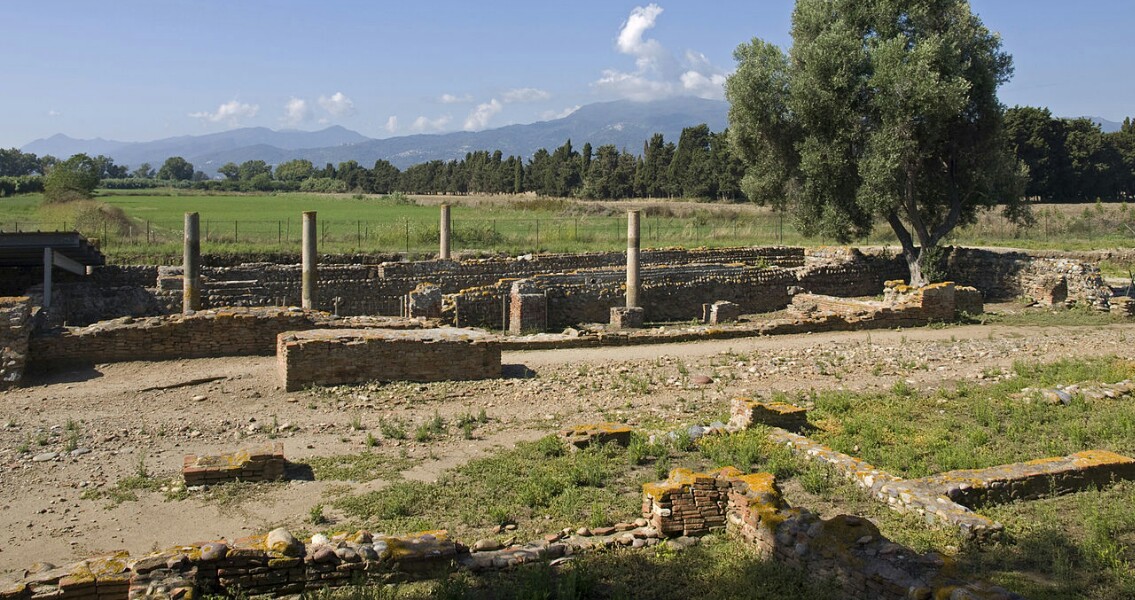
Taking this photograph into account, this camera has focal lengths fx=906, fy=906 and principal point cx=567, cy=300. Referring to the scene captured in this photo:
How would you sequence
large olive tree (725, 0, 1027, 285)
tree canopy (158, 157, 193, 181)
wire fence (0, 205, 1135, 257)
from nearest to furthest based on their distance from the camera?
1. large olive tree (725, 0, 1027, 285)
2. wire fence (0, 205, 1135, 257)
3. tree canopy (158, 157, 193, 181)

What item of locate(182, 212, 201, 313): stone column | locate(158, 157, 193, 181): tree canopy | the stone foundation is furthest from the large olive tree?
locate(158, 157, 193, 181): tree canopy

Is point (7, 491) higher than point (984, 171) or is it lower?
lower

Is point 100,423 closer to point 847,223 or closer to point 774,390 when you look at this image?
point 774,390

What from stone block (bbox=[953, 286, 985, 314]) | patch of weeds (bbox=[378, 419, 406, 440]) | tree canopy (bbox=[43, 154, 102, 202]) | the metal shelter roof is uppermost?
A: tree canopy (bbox=[43, 154, 102, 202])

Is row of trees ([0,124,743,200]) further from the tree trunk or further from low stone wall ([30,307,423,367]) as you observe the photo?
low stone wall ([30,307,423,367])

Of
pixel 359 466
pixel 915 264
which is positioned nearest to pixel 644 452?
pixel 359 466

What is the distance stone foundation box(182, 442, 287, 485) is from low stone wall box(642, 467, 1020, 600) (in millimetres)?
4711

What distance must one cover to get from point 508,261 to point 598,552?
23.0 meters

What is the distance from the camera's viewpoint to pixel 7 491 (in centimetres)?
1062

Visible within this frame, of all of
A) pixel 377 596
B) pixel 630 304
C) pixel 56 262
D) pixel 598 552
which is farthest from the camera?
pixel 630 304

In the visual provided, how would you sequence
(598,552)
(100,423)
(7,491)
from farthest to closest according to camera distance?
(100,423) → (7,491) → (598,552)

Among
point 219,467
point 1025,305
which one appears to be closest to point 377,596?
point 219,467

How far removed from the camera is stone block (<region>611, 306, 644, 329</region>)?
24828 mm

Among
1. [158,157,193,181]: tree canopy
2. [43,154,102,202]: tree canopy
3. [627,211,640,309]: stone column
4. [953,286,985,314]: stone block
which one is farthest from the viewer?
[158,157,193,181]: tree canopy
